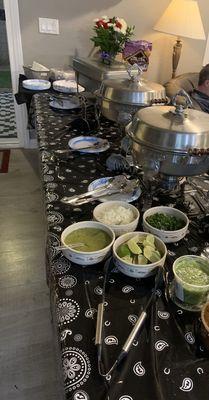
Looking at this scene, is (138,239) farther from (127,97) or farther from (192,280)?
(127,97)

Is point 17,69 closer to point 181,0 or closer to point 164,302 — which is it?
point 181,0

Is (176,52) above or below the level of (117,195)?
above

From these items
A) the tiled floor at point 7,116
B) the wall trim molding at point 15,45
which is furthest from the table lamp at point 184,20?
the tiled floor at point 7,116

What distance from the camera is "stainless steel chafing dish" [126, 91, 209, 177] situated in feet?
2.30

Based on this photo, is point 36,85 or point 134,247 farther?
point 36,85

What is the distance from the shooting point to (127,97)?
967 mm

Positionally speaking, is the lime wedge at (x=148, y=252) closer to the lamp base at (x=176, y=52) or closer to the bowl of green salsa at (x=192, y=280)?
the bowl of green salsa at (x=192, y=280)

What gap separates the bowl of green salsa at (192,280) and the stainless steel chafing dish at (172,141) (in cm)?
24

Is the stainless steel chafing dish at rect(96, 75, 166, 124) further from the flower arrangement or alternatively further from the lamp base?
the lamp base

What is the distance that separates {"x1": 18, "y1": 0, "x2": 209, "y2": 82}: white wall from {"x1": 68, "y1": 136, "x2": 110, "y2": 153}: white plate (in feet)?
4.74

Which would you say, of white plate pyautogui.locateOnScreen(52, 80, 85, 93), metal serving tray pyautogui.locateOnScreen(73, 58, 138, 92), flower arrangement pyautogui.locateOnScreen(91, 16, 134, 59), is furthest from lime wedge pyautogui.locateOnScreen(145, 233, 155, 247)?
flower arrangement pyautogui.locateOnScreen(91, 16, 134, 59)

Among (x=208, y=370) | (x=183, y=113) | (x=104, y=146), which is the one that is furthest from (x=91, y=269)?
(x=104, y=146)

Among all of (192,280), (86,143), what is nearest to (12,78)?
(86,143)

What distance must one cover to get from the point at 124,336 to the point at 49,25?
7.56 feet
